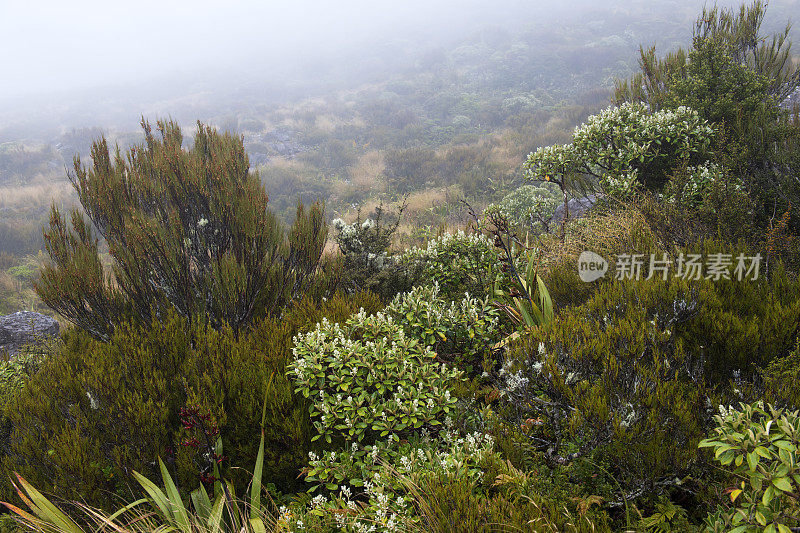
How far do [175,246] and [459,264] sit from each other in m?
3.06

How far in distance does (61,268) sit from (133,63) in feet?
233

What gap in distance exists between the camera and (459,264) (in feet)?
16.0

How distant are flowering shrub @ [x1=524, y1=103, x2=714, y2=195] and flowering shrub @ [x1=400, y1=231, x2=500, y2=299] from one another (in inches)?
109

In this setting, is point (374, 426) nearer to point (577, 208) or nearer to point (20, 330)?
point (20, 330)

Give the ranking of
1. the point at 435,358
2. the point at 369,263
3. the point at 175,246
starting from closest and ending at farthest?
the point at 435,358, the point at 175,246, the point at 369,263

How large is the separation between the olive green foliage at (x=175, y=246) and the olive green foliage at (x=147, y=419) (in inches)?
43.8

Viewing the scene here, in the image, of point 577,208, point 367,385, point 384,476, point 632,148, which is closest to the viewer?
point 384,476

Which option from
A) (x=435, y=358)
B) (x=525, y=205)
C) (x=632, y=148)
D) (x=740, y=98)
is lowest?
(x=525, y=205)

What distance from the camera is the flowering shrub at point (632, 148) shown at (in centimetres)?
612

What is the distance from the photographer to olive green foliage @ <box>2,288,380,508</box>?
2.61 metres

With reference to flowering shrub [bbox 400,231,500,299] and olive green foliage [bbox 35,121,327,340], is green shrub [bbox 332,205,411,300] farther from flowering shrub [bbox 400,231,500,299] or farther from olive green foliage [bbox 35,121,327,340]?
olive green foliage [bbox 35,121,327,340]

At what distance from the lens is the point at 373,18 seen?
65625 millimetres

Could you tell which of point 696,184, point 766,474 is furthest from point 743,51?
point 766,474

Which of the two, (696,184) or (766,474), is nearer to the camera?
(766,474)
